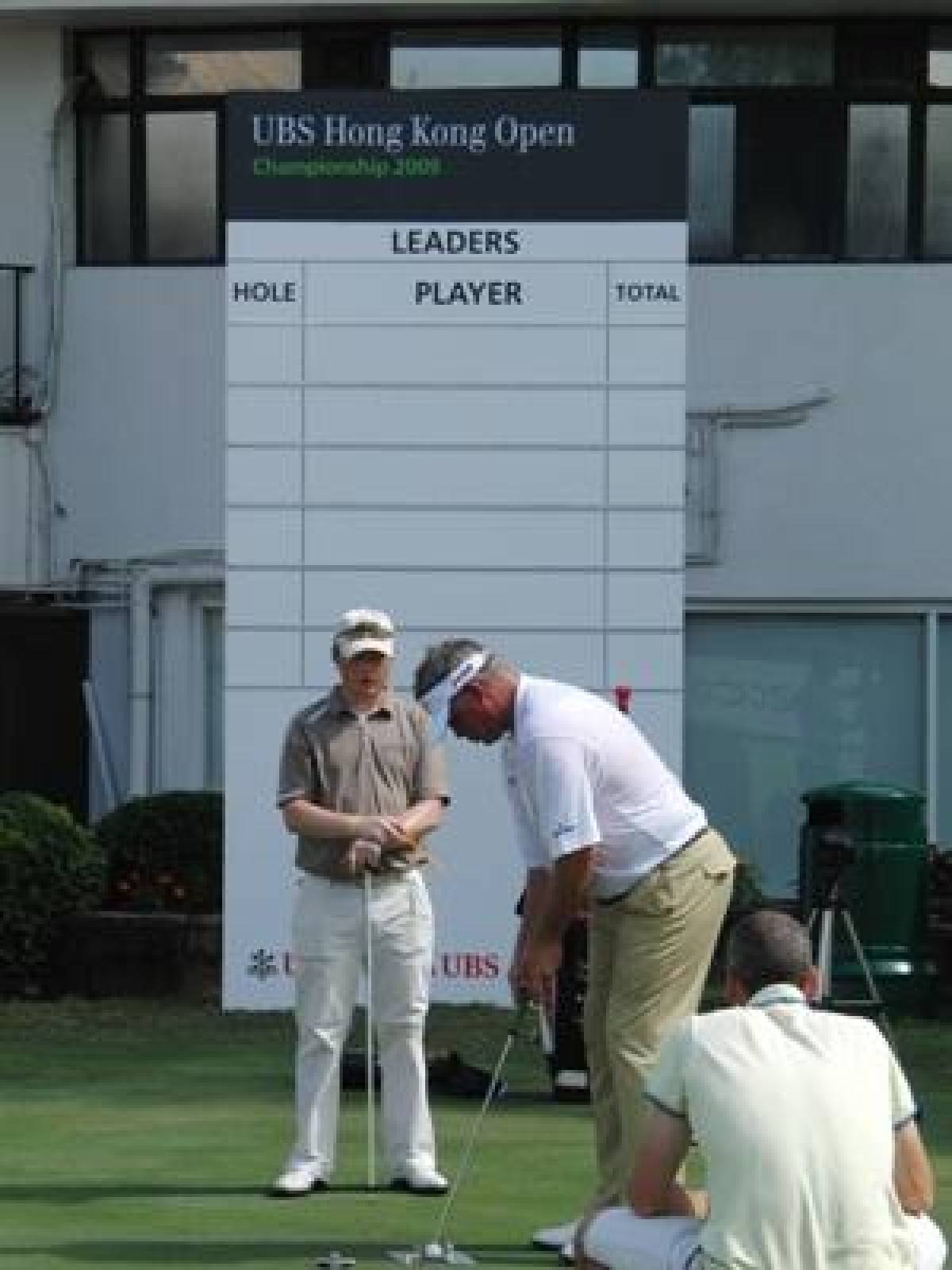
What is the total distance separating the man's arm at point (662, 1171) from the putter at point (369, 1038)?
355cm

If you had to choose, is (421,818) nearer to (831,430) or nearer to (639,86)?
(831,430)

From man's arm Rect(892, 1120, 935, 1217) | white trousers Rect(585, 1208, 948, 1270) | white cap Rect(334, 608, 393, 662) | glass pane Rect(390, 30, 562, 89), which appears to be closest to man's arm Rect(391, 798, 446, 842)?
white cap Rect(334, 608, 393, 662)

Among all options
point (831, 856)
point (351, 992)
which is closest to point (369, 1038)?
point (351, 992)

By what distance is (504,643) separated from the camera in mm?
16719

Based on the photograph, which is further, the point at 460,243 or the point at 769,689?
the point at 769,689

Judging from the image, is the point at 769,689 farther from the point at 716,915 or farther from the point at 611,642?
the point at 716,915

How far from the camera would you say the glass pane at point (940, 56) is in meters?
21.1

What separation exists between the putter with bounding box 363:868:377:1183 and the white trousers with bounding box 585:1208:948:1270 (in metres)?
3.33

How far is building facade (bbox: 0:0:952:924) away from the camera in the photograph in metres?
20.9

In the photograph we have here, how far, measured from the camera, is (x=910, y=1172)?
7273mm

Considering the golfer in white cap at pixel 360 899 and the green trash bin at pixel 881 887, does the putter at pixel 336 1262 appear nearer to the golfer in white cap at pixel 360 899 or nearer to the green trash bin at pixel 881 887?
the golfer in white cap at pixel 360 899

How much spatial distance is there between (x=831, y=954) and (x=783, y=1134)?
9639 mm

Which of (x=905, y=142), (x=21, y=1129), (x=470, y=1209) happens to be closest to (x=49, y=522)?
(x=905, y=142)

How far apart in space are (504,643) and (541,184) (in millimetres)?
2306
